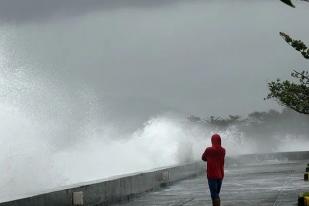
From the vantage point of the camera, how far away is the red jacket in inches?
571

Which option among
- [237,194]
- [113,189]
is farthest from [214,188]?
[237,194]

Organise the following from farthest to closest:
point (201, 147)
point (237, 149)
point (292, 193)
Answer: point (237, 149), point (201, 147), point (292, 193)

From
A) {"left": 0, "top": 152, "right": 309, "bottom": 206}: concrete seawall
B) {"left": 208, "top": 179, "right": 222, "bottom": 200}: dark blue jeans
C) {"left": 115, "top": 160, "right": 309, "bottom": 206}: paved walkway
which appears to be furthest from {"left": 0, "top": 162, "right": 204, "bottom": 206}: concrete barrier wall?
{"left": 208, "top": 179, "right": 222, "bottom": 200}: dark blue jeans

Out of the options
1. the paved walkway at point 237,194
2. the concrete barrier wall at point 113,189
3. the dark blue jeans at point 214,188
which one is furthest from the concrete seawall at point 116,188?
the dark blue jeans at point 214,188

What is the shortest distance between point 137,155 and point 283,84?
69.2ft

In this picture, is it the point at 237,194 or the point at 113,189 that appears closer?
the point at 113,189

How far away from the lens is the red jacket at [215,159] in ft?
47.6

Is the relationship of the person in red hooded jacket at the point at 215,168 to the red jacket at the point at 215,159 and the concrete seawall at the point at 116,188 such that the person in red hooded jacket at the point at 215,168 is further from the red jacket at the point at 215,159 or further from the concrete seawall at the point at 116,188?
the concrete seawall at the point at 116,188

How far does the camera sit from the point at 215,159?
1462 cm

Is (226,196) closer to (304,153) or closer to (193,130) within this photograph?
(304,153)

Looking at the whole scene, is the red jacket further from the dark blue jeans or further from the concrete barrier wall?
the concrete barrier wall

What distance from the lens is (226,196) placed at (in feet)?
59.3

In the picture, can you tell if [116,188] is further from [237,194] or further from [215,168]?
[215,168]

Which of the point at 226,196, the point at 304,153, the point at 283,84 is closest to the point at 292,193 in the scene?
the point at 226,196
